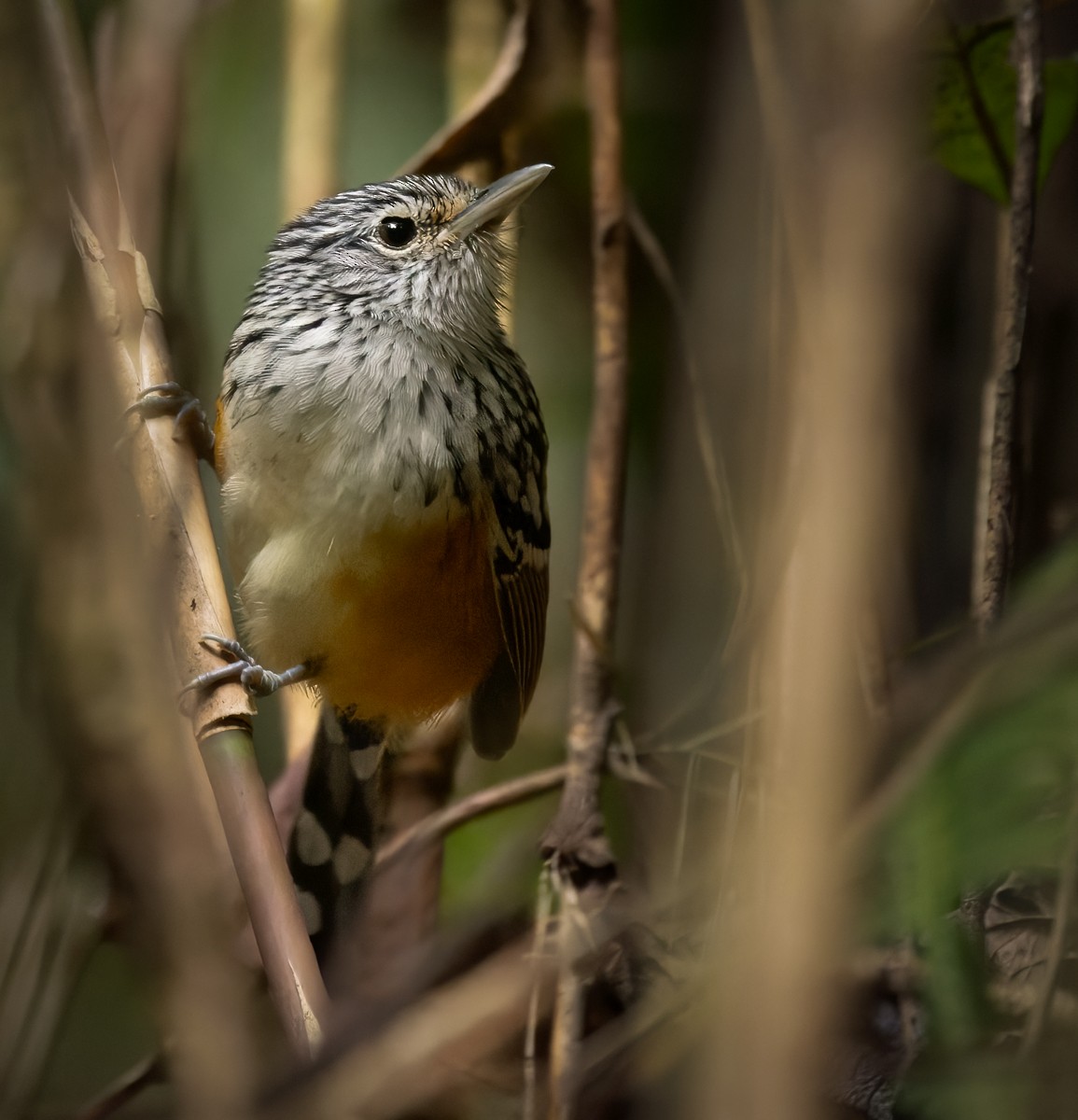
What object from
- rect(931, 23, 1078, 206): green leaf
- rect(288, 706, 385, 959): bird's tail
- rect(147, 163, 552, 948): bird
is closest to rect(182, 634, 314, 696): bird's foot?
rect(147, 163, 552, 948): bird

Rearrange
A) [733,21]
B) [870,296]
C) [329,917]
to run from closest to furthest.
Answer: [870,296]
[329,917]
[733,21]

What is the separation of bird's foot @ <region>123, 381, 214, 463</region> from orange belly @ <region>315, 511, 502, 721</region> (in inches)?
7.1

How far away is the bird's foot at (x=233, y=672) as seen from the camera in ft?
3.31

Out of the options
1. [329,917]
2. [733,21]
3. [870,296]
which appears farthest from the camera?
[733,21]

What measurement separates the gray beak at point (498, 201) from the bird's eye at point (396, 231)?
4cm

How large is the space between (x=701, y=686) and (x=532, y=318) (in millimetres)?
410

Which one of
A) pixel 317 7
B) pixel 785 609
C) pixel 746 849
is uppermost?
pixel 317 7

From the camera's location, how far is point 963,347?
1.21m

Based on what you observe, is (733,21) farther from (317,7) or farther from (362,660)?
(362,660)

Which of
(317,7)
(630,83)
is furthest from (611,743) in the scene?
(317,7)

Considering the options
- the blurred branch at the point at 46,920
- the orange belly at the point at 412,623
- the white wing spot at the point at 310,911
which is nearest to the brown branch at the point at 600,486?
the orange belly at the point at 412,623

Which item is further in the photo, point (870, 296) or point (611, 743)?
point (611, 743)

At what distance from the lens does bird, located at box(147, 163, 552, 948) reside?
1128 mm

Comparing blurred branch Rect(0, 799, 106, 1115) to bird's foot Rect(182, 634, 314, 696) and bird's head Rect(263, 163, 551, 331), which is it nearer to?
bird's foot Rect(182, 634, 314, 696)
